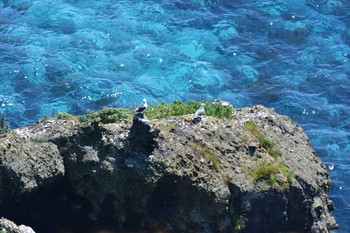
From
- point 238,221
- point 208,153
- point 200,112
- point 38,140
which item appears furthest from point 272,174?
point 38,140

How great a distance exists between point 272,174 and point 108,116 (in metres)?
5.02

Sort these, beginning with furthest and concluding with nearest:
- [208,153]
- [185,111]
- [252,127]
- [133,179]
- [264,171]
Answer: [185,111] → [252,127] → [264,171] → [208,153] → [133,179]

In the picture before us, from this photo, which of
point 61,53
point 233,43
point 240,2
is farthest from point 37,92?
point 240,2

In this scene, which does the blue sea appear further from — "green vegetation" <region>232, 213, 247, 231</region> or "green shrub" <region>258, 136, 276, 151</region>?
"green vegetation" <region>232, 213, 247, 231</region>

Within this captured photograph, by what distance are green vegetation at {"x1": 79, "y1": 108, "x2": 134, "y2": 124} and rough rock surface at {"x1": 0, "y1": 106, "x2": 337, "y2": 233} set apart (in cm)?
50

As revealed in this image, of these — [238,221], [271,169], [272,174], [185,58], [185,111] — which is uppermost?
[185,58]

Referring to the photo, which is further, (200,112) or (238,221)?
(200,112)

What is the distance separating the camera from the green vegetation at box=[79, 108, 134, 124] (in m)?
21.5

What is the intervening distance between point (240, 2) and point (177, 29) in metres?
5.07

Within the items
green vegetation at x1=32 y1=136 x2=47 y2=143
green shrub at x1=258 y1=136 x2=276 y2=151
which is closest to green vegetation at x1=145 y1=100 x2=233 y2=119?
green shrub at x1=258 y1=136 x2=276 y2=151

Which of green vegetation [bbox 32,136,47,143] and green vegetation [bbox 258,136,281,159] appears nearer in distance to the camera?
green vegetation [bbox 32,136,47,143]

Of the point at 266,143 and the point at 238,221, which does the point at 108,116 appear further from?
the point at 266,143

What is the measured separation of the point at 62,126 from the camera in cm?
2106

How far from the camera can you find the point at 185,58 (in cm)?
3941
